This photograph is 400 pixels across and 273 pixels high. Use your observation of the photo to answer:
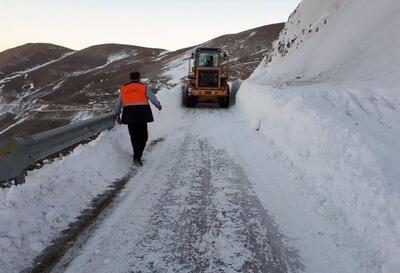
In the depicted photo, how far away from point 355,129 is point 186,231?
4.41 m

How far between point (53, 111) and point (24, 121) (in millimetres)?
2898

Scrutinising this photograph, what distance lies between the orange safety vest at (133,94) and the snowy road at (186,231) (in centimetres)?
164

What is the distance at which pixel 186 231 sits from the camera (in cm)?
479

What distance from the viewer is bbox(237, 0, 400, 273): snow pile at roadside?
177 inches

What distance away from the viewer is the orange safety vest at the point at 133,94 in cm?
834

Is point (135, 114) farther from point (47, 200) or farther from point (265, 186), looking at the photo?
point (47, 200)

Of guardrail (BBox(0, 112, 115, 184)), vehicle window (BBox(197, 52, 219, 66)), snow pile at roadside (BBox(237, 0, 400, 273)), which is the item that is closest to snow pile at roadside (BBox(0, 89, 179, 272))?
guardrail (BBox(0, 112, 115, 184))

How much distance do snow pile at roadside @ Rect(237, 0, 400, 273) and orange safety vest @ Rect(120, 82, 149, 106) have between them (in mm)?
3160

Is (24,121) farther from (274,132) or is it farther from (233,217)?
(233,217)

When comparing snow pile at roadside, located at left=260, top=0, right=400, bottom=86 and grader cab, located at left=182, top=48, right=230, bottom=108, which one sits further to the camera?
grader cab, located at left=182, top=48, right=230, bottom=108

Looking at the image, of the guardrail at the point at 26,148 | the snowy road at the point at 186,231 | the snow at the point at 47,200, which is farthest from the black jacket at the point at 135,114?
the snowy road at the point at 186,231

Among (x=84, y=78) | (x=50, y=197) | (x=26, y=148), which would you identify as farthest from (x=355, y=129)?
(x=84, y=78)

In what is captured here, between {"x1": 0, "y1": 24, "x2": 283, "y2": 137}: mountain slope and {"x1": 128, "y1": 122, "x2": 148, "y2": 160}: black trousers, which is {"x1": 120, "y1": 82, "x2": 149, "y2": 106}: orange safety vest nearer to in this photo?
{"x1": 128, "y1": 122, "x2": 148, "y2": 160}: black trousers

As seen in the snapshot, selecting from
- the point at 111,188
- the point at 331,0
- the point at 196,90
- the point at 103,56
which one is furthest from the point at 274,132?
the point at 103,56
